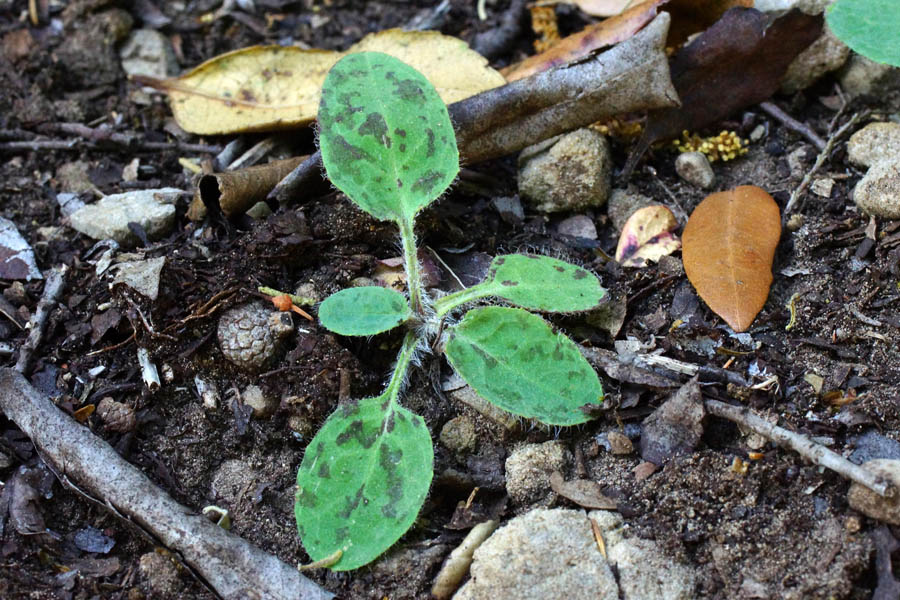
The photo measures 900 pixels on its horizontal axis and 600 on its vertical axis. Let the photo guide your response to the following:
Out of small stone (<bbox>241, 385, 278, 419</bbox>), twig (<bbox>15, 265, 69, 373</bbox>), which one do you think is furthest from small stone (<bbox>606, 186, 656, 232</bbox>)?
twig (<bbox>15, 265, 69, 373</bbox>)

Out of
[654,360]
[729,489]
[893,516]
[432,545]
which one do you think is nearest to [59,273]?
[432,545]

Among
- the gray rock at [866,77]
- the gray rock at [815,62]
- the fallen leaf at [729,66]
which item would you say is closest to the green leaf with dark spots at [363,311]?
the fallen leaf at [729,66]

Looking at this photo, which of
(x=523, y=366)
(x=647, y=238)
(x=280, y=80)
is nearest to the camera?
(x=523, y=366)

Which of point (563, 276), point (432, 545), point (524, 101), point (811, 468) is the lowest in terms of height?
point (432, 545)

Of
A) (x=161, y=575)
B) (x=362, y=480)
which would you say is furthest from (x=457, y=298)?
(x=161, y=575)

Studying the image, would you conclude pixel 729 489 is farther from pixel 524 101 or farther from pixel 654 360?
pixel 524 101

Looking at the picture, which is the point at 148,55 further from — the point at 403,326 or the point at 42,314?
the point at 403,326

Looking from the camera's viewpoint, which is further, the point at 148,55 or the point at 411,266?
the point at 148,55
